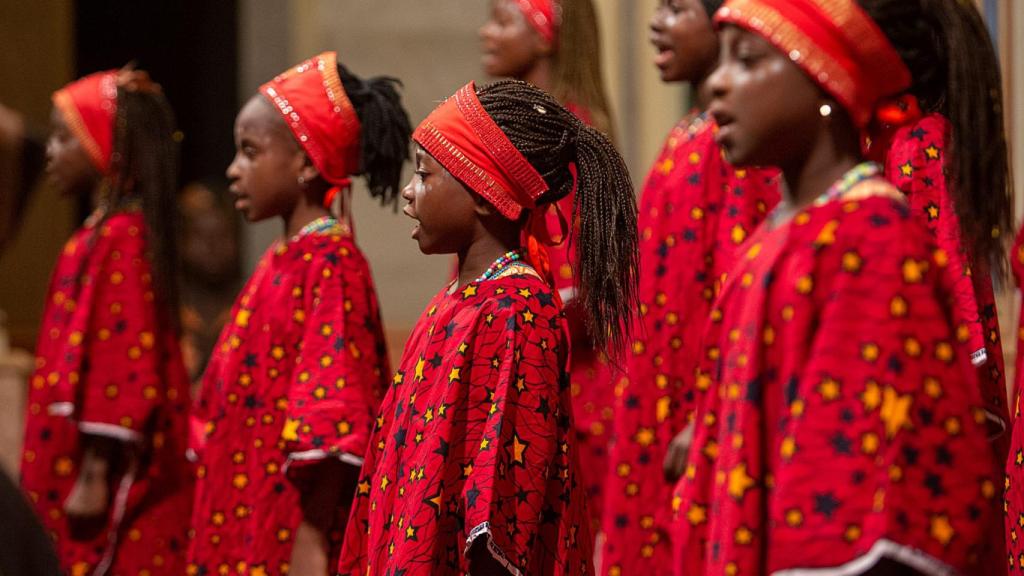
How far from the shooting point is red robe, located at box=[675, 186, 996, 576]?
210 cm

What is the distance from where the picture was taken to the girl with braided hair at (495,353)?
2.78m

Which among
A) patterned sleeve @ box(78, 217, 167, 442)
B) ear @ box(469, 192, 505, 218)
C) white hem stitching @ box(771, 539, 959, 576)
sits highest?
ear @ box(469, 192, 505, 218)

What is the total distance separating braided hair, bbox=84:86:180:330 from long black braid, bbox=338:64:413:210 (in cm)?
113

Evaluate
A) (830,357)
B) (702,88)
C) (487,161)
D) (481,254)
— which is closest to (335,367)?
(481,254)

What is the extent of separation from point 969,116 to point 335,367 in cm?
162

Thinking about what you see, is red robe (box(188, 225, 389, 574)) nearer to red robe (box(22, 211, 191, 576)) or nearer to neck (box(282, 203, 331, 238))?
neck (box(282, 203, 331, 238))

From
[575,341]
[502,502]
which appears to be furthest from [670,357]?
[502,502]

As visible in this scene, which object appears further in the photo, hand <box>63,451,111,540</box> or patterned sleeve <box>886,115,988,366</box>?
hand <box>63,451,111,540</box>

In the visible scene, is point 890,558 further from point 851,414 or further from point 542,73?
point 542,73

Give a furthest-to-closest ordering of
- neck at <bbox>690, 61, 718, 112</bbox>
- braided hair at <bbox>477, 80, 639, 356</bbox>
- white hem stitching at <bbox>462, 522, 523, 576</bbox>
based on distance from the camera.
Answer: neck at <bbox>690, 61, 718, 112</bbox> → braided hair at <bbox>477, 80, 639, 356</bbox> → white hem stitching at <bbox>462, 522, 523, 576</bbox>

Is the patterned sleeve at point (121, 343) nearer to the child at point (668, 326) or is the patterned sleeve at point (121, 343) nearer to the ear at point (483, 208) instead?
the child at point (668, 326)

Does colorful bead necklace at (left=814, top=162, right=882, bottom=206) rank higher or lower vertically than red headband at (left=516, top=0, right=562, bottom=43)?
lower

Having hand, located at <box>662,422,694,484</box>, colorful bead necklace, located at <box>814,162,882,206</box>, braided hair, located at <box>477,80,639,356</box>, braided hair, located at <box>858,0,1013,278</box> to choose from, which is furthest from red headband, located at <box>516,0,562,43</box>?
colorful bead necklace, located at <box>814,162,882,206</box>

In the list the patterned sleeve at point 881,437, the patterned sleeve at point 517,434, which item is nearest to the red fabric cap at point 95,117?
the patterned sleeve at point 517,434
